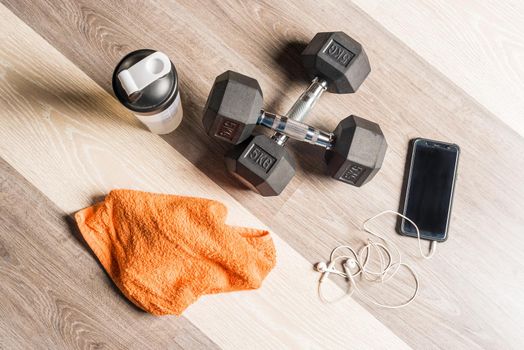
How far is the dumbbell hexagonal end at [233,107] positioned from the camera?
0.73 m

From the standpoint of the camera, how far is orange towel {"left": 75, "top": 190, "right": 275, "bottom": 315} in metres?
0.80

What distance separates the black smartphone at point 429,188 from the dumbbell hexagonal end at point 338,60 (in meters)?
0.19

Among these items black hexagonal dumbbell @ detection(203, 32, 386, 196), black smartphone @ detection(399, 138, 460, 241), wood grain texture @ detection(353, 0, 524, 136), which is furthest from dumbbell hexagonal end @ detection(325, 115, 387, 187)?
wood grain texture @ detection(353, 0, 524, 136)

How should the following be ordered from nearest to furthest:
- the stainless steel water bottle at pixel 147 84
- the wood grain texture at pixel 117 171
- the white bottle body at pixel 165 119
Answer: the stainless steel water bottle at pixel 147 84 → the white bottle body at pixel 165 119 → the wood grain texture at pixel 117 171

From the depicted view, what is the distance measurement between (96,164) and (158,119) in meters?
0.18

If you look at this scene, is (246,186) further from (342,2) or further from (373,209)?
(342,2)

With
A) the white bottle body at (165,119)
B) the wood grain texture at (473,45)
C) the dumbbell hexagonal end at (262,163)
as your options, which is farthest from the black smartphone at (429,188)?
the white bottle body at (165,119)

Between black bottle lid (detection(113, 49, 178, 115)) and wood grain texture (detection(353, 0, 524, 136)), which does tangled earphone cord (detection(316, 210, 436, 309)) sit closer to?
wood grain texture (detection(353, 0, 524, 136))

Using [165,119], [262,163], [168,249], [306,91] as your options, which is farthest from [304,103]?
[168,249]

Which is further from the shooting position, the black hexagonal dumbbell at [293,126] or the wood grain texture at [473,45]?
the wood grain texture at [473,45]

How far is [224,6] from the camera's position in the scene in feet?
2.84

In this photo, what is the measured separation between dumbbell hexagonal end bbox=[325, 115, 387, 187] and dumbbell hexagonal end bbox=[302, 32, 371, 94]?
7 centimetres

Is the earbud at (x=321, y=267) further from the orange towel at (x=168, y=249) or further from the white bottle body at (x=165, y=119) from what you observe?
the white bottle body at (x=165, y=119)

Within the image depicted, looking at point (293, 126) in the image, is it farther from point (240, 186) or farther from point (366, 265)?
point (366, 265)
